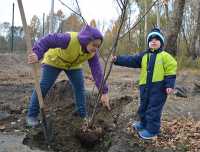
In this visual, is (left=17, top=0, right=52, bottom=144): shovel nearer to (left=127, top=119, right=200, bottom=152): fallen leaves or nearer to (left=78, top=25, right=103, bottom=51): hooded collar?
(left=78, top=25, right=103, bottom=51): hooded collar

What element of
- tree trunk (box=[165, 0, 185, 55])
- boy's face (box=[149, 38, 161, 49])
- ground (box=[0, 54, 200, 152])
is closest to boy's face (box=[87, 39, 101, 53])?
boy's face (box=[149, 38, 161, 49])

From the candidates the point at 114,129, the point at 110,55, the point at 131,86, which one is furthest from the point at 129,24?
the point at 131,86

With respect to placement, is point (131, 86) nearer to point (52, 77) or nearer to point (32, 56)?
point (52, 77)

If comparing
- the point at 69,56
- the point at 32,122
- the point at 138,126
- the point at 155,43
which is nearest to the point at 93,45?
the point at 69,56

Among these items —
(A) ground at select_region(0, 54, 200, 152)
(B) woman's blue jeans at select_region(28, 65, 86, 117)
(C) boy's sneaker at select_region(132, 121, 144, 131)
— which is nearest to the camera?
(A) ground at select_region(0, 54, 200, 152)

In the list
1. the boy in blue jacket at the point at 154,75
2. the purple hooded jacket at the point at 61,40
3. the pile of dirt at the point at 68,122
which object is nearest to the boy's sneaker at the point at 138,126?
the boy in blue jacket at the point at 154,75

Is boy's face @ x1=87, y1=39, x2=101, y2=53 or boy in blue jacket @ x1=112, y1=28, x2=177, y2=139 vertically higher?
boy's face @ x1=87, y1=39, x2=101, y2=53

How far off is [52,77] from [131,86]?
5160 mm

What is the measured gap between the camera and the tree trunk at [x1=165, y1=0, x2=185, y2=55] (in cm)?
1681

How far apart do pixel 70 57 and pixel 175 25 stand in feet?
38.2

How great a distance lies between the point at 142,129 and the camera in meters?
6.17

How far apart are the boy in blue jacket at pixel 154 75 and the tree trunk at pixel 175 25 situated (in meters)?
11.1

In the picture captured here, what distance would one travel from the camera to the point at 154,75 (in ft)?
19.6

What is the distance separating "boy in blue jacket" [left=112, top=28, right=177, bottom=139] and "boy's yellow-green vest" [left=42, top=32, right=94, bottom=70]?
0.47 metres
